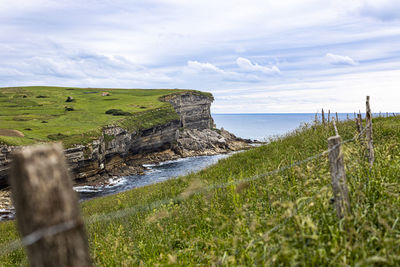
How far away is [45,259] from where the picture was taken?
6.25ft

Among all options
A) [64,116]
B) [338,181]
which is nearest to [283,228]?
[338,181]

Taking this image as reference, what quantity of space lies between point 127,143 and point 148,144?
30.2 ft

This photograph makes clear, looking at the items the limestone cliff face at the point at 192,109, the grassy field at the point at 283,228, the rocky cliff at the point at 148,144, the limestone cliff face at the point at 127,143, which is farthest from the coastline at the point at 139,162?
the grassy field at the point at 283,228

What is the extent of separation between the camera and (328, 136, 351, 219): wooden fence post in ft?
11.7

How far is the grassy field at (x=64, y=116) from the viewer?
149ft

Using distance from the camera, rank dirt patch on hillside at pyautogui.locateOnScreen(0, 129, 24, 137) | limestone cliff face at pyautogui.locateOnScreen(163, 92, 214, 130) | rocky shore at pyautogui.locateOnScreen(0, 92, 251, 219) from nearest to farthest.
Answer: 1. dirt patch on hillside at pyautogui.locateOnScreen(0, 129, 24, 137)
2. rocky shore at pyautogui.locateOnScreen(0, 92, 251, 219)
3. limestone cliff face at pyautogui.locateOnScreen(163, 92, 214, 130)

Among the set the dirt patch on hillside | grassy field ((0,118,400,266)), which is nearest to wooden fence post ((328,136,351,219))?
grassy field ((0,118,400,266))

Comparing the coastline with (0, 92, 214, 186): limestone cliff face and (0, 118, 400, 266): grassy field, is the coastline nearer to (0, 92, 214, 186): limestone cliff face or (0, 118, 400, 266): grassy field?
(0, 92, 214, 186): limestone cliff face

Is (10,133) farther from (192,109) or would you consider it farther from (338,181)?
(192,109)

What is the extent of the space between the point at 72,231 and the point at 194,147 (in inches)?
2960

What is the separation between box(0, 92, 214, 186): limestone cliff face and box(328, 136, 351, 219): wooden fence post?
4155 cm

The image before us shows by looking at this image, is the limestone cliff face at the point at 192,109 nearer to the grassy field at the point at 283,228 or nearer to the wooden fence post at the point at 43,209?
the grassy field at the point at 283,228

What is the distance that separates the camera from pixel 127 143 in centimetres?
5997

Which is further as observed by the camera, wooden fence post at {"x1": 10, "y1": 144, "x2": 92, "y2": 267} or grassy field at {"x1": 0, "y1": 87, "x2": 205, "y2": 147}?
grassy field at {"x1": 0, "y1": 87, "x2": 205, "y2": 147}
